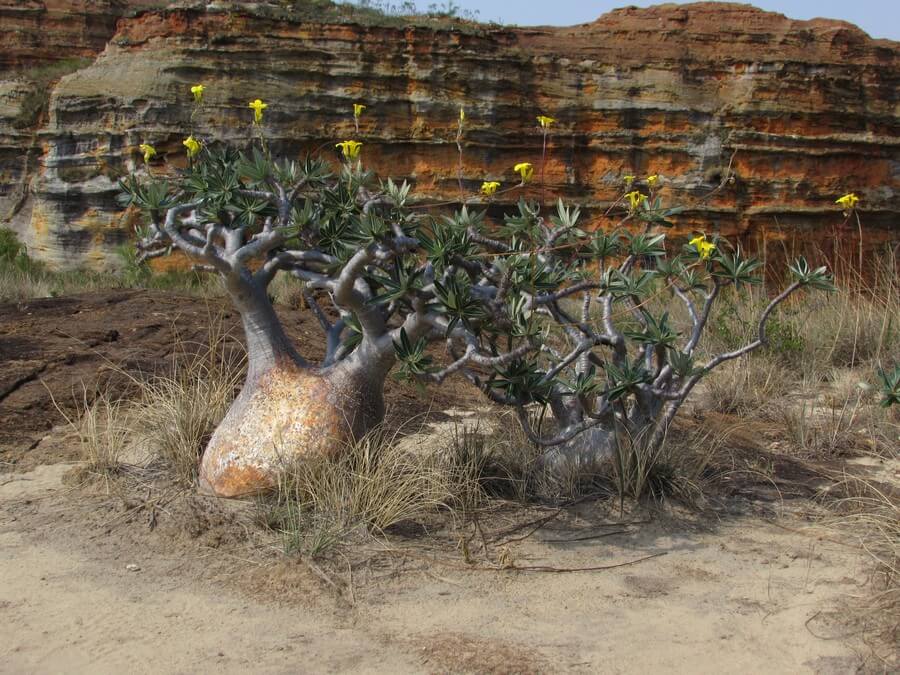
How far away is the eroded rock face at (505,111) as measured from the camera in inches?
519

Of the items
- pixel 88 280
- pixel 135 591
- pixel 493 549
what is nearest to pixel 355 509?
pixel 493 549

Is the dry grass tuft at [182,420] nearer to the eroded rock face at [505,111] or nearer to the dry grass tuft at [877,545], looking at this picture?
the dry grass tuft at [877,545]

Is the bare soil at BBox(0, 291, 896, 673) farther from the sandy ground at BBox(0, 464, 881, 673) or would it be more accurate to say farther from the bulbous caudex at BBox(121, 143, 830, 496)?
the bulbous caudex at BBox(121, 143, 830, 496)

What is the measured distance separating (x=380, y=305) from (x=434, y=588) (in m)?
1.32

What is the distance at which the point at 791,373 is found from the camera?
6723 millimetres

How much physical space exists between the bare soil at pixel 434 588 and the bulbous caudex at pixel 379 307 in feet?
1.19

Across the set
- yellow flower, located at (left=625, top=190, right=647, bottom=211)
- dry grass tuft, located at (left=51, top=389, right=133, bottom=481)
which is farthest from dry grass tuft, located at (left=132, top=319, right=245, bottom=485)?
yellow flower, located at (left=625, top=190, right=647, bottom=211)

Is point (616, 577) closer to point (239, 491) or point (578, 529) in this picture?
point (578, 529)

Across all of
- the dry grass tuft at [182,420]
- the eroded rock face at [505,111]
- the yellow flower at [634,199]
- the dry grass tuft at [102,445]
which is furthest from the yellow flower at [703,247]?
the eroded rock face at [505,111]

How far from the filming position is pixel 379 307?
4.00 m

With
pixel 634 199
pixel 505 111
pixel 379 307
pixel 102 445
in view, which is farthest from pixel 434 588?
pixel 505 111

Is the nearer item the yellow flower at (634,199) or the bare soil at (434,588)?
the bare soil at (434,588)

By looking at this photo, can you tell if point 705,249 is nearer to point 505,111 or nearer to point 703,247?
point 703,247

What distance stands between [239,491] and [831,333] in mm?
5407
